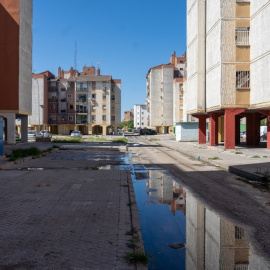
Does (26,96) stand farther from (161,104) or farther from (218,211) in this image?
(161,104)

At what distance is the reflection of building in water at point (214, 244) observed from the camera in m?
4.77

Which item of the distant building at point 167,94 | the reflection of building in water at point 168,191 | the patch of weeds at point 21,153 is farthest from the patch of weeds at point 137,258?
the distant building at point 167,94

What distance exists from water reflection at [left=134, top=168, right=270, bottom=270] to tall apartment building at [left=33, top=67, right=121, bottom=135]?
75745mm

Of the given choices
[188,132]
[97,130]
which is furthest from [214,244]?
[97,130]

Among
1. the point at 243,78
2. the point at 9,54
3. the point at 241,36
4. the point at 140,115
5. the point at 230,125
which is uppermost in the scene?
the point at 140,115

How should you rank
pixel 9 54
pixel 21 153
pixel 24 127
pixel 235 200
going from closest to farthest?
pixel 235 200 < pixel 21 153 < pixel 9 54 < pixel 24 127

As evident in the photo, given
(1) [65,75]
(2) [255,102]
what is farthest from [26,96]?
(1) [65,75]

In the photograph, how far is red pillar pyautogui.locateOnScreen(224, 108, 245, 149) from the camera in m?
27.2

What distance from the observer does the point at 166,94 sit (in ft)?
318

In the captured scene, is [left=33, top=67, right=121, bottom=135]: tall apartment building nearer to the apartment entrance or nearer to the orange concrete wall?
the apartment entrance

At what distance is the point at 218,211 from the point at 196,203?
3.20ft

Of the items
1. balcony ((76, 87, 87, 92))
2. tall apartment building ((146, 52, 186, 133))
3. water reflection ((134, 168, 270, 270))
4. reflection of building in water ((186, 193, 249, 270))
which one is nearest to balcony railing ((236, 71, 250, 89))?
water reflection ((134, 168, 270, 270))

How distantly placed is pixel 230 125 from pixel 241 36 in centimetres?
792

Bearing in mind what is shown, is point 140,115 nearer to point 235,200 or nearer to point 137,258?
point 235,200
